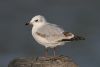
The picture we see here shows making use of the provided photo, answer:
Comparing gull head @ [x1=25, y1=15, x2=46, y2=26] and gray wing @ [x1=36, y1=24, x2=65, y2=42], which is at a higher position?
gull head @ [x1=25, y1=15, x2=46, y2=26]

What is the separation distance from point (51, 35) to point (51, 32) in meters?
0.05

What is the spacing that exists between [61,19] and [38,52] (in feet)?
10.6

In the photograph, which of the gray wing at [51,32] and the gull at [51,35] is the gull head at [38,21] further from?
the gray wing at [51,32]

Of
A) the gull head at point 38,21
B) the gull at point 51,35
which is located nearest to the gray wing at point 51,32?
the gull at point 51,35

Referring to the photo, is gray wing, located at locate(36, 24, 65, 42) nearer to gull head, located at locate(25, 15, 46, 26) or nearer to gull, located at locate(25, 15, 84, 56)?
gull, located at locate(25, 15, 84, 56)

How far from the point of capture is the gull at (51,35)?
231 inches

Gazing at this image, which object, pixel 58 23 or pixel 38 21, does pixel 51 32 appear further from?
pixel 58 23

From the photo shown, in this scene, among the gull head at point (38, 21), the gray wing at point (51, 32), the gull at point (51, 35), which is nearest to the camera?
the gull at point (51, 35)

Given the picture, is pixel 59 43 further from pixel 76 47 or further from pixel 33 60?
pixel 76 47

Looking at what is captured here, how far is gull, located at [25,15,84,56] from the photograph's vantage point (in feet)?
19.3

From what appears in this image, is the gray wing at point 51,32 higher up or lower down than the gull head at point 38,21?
lower down

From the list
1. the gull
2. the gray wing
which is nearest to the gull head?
the gull

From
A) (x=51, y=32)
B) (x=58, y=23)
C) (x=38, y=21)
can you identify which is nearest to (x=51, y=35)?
(x=51, y=32)

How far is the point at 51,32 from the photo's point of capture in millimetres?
6180
